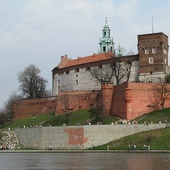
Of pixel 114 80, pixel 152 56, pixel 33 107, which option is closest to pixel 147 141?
pixel 152 56

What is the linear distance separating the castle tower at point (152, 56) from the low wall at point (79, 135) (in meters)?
18.8

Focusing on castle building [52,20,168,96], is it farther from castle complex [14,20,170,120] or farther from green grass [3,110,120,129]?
green grass [3,110,120,129]

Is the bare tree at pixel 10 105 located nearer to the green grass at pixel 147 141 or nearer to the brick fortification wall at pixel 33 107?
the brick fortification wall at pixel 33 107

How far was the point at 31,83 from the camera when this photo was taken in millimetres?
82438

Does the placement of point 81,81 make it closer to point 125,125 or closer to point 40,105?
point 40,105

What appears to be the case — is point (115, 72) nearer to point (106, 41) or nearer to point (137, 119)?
point (137, 119)

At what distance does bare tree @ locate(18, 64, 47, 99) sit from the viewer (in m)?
82.2

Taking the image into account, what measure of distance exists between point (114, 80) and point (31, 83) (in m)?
17.0

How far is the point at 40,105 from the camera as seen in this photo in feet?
238

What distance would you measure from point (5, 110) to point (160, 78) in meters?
36.7

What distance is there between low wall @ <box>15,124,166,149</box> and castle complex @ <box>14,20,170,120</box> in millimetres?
6828

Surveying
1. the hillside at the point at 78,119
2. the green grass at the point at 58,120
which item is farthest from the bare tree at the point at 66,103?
the hillside at the point at 78,119

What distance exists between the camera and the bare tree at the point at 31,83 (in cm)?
8219

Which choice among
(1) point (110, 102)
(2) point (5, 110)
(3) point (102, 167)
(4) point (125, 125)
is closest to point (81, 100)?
(1) point (110, 102)
